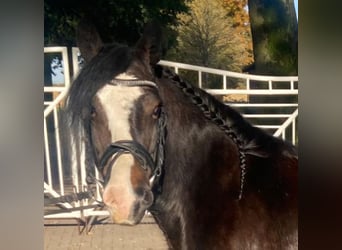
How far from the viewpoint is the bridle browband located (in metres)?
3.24

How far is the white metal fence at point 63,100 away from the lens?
3369 millimetres

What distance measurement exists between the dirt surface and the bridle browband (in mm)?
282

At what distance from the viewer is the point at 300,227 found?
3.50 metres

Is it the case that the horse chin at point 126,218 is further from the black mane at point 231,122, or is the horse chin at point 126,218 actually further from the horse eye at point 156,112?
the black mane at point 231,122

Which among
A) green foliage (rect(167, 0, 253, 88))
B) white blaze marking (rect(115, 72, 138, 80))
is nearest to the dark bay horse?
white blaze marking (rect(115, 72, 138, 80))

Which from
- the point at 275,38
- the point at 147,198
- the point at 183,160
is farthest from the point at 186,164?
the point at 275,38

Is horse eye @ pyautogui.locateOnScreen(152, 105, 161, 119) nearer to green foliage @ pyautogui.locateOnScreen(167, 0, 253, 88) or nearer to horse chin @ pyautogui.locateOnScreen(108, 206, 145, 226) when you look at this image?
green foliage @ pyautogui.locateOnScreen(167, 0, 253, 88)

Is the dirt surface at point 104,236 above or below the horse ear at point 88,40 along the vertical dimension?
below

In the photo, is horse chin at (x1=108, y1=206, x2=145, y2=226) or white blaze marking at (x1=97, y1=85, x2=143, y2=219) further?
horse chin at (x1=108, y1=206, x2=145, y2=226)

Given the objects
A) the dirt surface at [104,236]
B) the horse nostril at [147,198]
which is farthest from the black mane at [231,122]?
the dirt surface at [104,236]

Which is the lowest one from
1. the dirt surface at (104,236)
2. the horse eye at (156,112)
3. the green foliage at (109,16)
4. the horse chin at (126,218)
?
the dirt surface at (104,236)

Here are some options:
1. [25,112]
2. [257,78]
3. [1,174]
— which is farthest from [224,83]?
[1,174]

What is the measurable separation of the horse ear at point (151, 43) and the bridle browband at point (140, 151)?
155 millimetres

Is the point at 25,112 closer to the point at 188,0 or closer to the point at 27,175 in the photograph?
the point at 27,175
